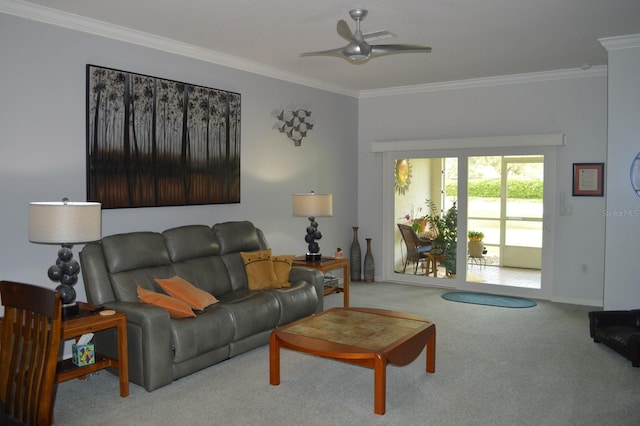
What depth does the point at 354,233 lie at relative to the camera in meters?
7.48

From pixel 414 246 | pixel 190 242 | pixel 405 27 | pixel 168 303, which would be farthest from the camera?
pixel 414 246

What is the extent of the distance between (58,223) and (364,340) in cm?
213

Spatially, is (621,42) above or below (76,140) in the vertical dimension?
above

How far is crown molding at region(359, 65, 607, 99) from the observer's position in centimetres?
600

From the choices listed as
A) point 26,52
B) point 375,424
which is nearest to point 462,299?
point 375,424

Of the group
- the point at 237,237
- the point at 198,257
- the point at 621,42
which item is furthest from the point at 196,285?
the point at 621,42

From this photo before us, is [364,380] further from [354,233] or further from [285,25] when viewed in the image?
[354,233]

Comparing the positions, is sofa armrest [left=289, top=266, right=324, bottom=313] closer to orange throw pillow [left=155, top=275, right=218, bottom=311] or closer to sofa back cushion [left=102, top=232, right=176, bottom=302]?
orange throw pillow [left=155, top=275, right=218, bottom=311]

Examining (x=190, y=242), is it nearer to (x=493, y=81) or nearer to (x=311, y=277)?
(x=311, y=277)

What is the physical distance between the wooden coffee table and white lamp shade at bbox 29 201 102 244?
1.48m

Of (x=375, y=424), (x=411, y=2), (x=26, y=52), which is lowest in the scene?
(x=375, y=424)

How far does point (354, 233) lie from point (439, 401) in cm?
416

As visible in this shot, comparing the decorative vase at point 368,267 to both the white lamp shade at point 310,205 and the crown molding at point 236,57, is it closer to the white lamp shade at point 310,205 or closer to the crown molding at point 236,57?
the white lamp shade at point 310,205

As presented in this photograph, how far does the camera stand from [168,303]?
382 cm
